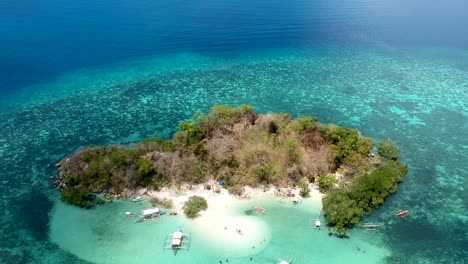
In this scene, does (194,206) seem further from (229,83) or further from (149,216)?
(229,83)

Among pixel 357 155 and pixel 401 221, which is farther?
pixel 357 155

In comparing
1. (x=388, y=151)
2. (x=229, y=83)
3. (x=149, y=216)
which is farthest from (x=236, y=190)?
(x=229, y=83)

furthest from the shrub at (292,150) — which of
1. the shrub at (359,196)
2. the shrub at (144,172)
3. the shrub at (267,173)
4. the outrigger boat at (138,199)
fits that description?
the outrigger boat at (138,199)

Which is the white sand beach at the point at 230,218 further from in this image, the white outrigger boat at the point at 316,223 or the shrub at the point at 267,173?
the white outrigger boat at the point at 316,223

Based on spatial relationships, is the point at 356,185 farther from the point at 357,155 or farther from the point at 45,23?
the point at 45,23

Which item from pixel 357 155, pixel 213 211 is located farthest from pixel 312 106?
pixel 213 211

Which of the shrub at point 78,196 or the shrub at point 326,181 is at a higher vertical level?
the shrub at point 78,196
